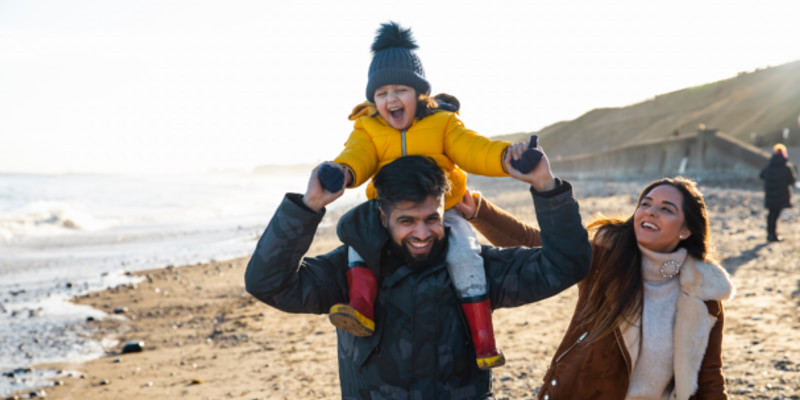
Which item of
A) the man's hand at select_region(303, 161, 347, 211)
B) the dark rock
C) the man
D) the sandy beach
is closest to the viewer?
the man's hand at select_region(303, 161, 347, 211)

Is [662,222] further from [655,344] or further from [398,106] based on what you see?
[398,106]

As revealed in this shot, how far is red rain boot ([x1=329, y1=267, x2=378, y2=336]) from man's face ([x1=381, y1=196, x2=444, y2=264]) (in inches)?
8.3

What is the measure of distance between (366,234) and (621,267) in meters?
1.53

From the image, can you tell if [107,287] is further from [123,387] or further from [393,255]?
[393,255]

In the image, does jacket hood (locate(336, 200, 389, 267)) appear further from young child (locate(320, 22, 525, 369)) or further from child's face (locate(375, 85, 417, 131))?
child's face (locate(375, 85, 417, 131))

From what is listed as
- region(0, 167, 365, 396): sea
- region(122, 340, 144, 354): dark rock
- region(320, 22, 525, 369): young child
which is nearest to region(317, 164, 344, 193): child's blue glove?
region(320, 22, 525, 369): young child

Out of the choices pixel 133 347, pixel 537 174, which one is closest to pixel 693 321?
pixel 537 174

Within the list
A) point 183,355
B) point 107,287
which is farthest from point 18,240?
point 183,355

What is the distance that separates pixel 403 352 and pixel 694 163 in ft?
90.6

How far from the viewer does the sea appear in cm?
738

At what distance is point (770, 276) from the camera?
8328 mm

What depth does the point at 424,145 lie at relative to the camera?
A: 2816 mm

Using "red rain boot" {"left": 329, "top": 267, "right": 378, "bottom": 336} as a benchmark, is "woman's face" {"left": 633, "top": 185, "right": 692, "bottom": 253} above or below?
above

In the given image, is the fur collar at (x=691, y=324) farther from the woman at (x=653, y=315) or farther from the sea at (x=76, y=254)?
the sea at (x=76, y=254)
